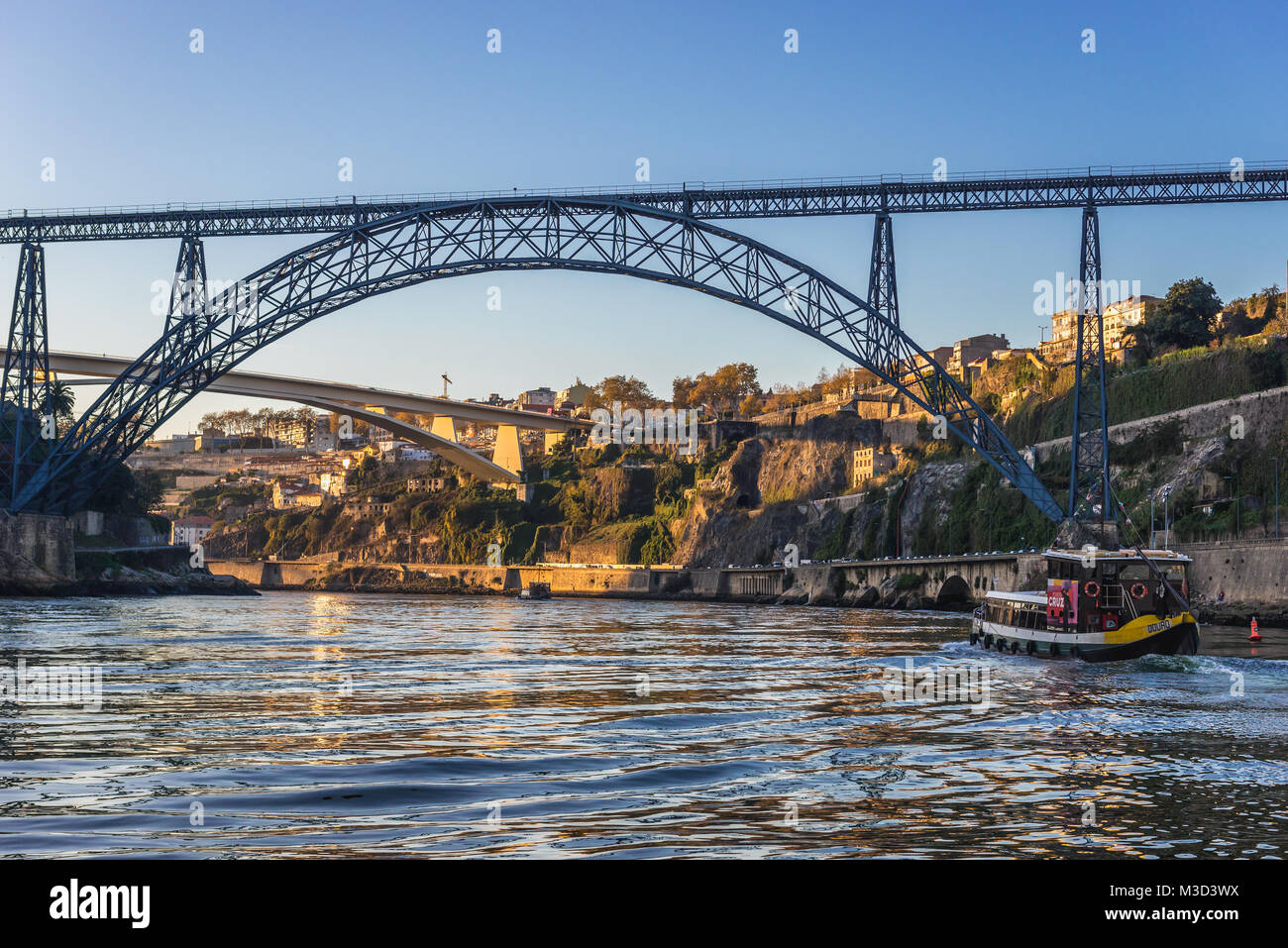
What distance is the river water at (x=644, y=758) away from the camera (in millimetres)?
11477

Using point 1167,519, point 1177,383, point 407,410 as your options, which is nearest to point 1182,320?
point 1177,383

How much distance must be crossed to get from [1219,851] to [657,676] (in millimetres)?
19046

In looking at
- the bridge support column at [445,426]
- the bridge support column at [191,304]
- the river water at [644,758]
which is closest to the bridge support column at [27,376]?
the bridge support column at [191,304]

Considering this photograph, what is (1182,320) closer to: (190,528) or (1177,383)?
(1177,383)

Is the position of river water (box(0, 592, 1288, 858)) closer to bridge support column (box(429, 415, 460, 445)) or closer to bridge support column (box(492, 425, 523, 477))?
bridge support column (box(429, 415, 460, 445))

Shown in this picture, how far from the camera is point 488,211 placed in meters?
64.4

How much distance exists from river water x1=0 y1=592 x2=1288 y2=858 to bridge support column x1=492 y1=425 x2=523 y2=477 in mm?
139720

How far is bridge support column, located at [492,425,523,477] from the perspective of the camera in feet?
572

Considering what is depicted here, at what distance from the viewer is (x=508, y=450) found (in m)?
175

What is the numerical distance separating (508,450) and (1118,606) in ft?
474

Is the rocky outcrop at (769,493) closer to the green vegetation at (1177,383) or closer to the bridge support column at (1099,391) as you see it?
the green vegetation at (1177,383)

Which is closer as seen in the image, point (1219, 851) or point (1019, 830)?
point (1219, 851)
